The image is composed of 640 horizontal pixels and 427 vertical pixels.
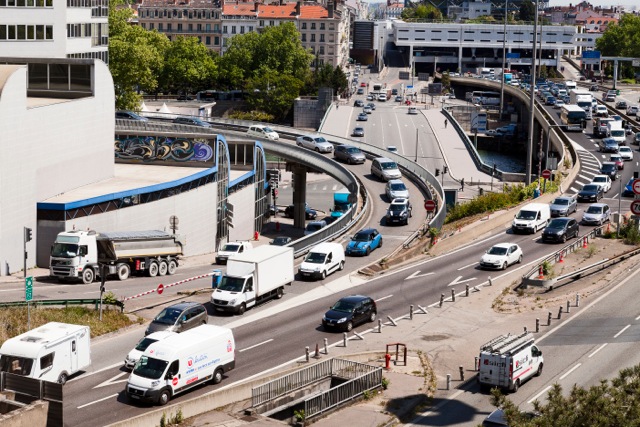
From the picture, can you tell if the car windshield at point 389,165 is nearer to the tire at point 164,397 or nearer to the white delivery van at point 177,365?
the white delivery van at point 177,365

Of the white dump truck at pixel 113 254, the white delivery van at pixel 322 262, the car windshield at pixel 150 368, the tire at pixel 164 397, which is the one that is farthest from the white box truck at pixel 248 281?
the tire at pixel 164 397

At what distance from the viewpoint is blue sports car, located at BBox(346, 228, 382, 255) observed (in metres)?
63.1

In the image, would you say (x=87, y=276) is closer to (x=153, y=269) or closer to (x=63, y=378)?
(x=153, y=269)

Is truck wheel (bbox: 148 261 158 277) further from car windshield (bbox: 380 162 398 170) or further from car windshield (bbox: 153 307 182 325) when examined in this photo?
car windshield (bbox: 380 162 398 170)

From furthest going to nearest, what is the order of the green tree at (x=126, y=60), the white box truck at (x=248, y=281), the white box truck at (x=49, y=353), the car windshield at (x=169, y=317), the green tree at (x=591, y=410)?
the green tree at (x=126, y=60)
the white box truck at (x=248, y=281)
the car windshield at (x=169, y=317)
the white box truck at (x=49, y=353)
the green tree at (x=591, y=410)

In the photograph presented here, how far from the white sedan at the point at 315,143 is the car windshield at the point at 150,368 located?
6339 cm

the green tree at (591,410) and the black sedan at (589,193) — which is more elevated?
the green tree at (591,410)

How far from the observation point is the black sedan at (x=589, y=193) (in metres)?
78.4

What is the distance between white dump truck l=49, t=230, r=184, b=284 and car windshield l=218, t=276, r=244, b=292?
24.7ft

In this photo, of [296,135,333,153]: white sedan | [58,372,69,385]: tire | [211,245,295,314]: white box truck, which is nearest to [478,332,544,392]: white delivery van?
[211,245,295,314]: white box truck

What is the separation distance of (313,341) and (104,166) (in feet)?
101

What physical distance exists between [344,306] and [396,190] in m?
32.3

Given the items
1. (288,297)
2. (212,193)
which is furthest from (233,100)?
(288,297)

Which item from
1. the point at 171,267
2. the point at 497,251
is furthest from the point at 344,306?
the point at 497,251
